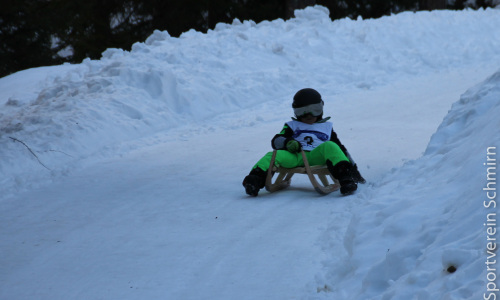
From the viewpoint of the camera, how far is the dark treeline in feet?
58.4

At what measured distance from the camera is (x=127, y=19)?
22078 mm

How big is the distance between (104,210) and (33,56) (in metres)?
13.3

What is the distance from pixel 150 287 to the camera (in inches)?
163

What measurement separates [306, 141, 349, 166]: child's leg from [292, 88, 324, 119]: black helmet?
1.19ft

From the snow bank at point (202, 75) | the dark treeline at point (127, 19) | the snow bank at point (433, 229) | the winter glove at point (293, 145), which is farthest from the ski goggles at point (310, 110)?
the dark treeline at point (127, 19)

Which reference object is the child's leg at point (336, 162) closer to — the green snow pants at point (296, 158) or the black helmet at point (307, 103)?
the green snow pants at point (296, 158)

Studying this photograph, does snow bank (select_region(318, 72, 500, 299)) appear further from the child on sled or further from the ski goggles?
the ski goggles

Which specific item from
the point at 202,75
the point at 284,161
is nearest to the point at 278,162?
the point at 284,161

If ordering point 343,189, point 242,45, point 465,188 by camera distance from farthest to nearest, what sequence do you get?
point 242,45 < point 343,189 < point 465,188

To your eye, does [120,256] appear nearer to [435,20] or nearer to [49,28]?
[49,28]

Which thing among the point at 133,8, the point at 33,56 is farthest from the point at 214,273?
the point at 133,8

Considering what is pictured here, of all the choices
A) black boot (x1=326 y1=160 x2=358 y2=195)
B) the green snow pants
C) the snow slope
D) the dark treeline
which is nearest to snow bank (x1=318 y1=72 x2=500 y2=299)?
the snow slope

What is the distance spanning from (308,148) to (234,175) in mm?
1150

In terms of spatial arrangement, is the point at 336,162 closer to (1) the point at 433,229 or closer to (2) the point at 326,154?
(2) the point at 326,154
